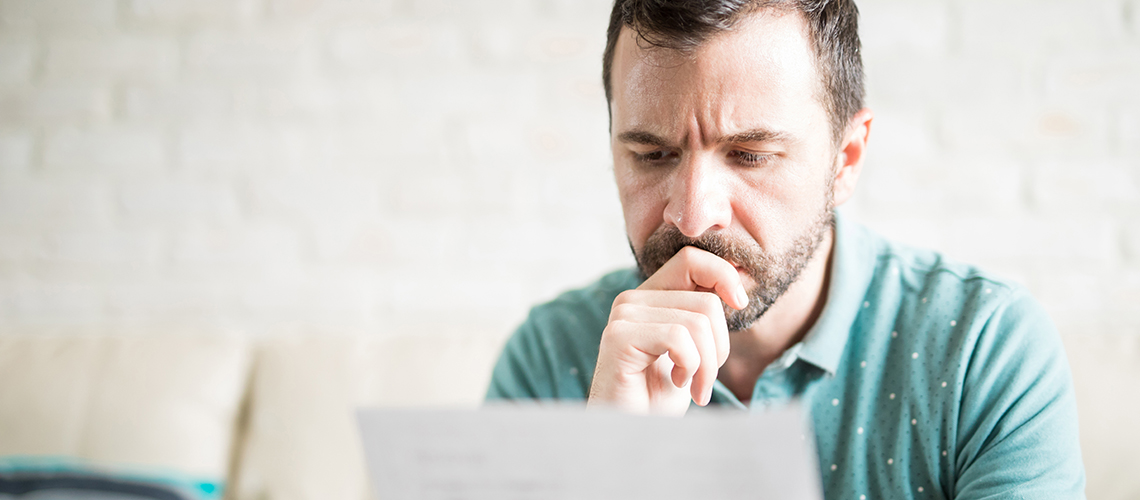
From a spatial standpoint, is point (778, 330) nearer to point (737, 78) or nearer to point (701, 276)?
point (701, 276)

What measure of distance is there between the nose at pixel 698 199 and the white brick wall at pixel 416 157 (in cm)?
81

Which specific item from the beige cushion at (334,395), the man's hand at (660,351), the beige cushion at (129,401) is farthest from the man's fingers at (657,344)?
the beige cushion at (129,401)

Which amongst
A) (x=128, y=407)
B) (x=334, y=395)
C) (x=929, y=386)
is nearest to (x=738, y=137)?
(x=929, y=386)

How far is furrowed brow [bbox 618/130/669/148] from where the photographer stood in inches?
34.5

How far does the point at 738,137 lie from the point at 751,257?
15 cm

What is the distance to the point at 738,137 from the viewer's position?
0.84 m

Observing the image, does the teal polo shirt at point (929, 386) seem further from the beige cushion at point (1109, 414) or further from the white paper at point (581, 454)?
the white paper at point (581, 454)

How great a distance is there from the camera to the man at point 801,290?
796 millimetres

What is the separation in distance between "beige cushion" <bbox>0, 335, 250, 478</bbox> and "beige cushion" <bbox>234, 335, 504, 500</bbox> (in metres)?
0.07

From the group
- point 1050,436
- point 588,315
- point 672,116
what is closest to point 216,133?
point 588,315

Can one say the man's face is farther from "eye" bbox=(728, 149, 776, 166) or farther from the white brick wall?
the white brick wall

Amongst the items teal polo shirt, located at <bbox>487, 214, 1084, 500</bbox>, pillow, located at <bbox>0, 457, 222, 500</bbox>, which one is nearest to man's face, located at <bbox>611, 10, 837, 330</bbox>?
teal polo shirt, located at <bbox>487, 214, 1084, 500</bbox>

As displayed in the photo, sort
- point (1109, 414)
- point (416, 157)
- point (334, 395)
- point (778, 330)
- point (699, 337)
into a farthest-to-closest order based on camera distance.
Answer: point (416, 157) → point (334, 395) → point (1109, 414) → point (778, 330) → point (699, 337)

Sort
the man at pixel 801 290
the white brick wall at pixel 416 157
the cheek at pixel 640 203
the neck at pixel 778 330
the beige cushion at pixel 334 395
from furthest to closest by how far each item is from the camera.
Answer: the white brick wall at pixel 416 157, the beige cushion at pixel 334 395, the neck at pixel 778 330, the cheek at pixel 640 203, the man at pixel 801 290
